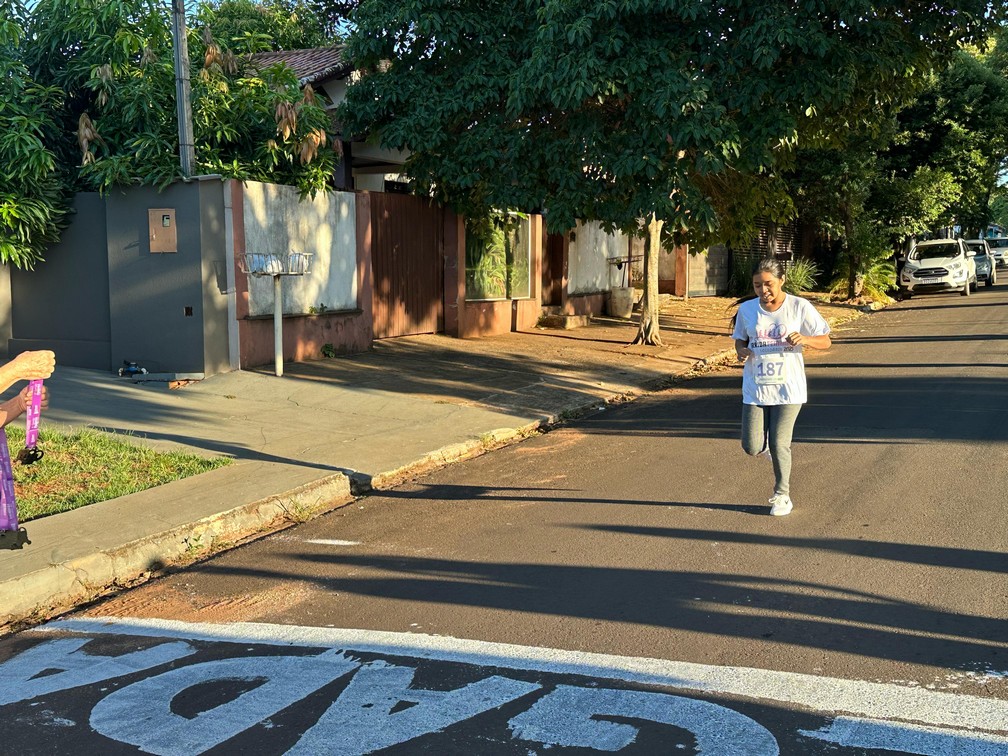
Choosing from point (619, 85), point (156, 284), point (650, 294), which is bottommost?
point (650, 294)

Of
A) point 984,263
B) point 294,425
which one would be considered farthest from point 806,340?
point 984,263

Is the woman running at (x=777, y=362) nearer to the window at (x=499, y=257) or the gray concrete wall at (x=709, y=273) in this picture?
the window at (x=499, y=257)

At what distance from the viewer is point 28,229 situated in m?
12.1

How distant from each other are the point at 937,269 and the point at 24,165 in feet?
88.6

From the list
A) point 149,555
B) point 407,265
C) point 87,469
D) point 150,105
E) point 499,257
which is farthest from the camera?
point 499,257

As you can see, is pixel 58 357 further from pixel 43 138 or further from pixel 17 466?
pixel 17 466

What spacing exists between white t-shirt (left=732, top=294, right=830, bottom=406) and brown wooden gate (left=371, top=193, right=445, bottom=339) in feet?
32.9

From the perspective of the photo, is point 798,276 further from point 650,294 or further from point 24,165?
point 24,165

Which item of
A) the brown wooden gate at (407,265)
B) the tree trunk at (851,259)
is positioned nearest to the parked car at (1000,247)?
the tree trunk at (851,259)


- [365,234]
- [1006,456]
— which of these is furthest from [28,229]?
[1006,456]

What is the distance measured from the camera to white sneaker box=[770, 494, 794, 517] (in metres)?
6.90

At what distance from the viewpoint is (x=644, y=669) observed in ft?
14.5

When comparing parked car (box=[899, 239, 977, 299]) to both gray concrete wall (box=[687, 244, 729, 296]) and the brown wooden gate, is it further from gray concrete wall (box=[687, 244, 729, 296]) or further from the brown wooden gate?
the brown wooden gate

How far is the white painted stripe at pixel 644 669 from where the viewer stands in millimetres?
3926
